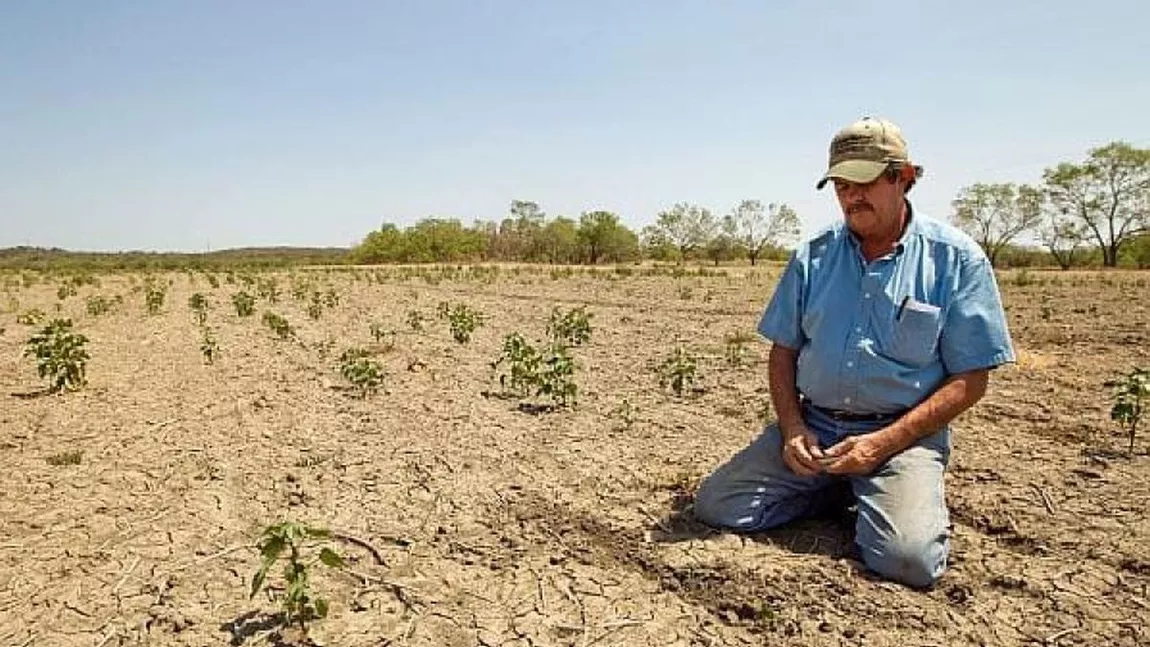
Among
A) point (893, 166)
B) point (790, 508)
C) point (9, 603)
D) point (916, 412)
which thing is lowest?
point (9, 603)

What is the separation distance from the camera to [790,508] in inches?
140

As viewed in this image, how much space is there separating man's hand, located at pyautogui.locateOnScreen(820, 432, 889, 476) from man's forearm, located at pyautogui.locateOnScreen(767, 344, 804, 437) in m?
0.25

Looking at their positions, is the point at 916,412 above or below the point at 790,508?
above

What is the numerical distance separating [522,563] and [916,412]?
1.75m

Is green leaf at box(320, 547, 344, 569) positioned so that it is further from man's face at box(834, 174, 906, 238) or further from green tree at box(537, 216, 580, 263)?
green tree at box(537, 216, 580, 263)

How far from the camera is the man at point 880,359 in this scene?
10.1 ft

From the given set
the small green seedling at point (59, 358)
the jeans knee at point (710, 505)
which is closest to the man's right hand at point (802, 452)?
the jeans knee at point (710, 505)

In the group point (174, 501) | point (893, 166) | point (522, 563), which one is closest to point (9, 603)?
point (174, 501)

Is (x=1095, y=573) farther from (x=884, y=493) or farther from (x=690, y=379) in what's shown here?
(x=690, y=379)

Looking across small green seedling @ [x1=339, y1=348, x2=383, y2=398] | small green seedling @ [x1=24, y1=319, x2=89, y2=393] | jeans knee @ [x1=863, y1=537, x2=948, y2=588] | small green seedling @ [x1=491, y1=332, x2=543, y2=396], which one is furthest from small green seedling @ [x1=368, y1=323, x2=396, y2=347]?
jeans knee @ [x1=863, y1=537, x2=948, y2=588]

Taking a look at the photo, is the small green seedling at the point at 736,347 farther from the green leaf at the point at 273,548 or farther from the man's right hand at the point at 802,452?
the green leaf at the point at 273,548

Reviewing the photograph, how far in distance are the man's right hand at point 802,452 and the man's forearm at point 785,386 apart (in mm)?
52

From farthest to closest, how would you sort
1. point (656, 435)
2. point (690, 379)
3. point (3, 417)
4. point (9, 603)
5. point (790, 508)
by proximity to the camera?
point (690, 379) < point (3, 417) < point (656, 435) < point (790, 508) < point (9, 603)

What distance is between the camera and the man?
10.1 ft
